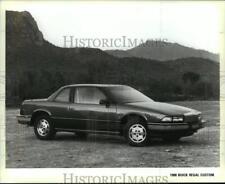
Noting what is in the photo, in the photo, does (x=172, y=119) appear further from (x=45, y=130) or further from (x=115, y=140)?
(x=45, y=130)

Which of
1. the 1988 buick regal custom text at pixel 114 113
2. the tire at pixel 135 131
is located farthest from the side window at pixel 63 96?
the tire at pixel 135 131

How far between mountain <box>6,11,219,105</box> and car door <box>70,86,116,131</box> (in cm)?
19

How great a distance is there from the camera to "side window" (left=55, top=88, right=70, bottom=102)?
12.7 metres

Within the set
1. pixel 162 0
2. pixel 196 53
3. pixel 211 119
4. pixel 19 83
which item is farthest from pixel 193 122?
pixel 19 83

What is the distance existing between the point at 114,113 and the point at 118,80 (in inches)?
21.0

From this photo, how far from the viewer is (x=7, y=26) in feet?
41.2

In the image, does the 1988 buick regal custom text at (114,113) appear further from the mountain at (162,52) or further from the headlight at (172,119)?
the mountain at (162,52)

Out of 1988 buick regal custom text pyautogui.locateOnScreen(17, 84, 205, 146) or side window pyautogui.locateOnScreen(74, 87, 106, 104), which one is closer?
1988 buick regal custom text pyautogui.locateOnScreen(17, 84, 205, 146)

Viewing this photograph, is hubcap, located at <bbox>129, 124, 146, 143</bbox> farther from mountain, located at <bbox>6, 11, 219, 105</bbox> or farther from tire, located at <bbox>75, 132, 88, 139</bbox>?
tire, located at <bbox>75, 132, 88, 139</bbox>

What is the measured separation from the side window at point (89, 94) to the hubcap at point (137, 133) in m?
0.69

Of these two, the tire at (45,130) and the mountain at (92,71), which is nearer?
the mountain at (92,71)

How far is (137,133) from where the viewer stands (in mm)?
12617

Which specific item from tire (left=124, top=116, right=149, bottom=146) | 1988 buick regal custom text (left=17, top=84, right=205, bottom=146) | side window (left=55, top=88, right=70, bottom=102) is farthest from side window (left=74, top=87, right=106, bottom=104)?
tire (left=124, top=116, right=149, bottom=146)

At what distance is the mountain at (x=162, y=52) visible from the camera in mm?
12594
